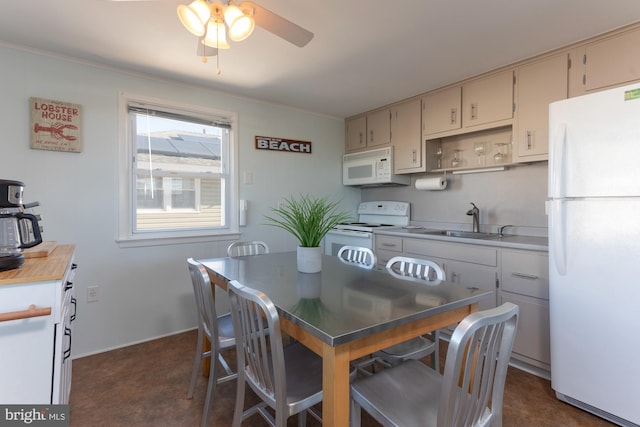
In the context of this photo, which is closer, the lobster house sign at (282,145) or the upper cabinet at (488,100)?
the upper cabinet at (488,100)

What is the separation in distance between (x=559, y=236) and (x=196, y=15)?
7.10 ft

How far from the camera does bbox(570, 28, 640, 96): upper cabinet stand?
1.94m

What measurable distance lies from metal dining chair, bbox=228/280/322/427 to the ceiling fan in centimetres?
114

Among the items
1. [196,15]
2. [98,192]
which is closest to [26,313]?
[196,15]

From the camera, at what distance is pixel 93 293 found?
8.11ft

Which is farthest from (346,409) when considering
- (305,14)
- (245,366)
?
(305,14)

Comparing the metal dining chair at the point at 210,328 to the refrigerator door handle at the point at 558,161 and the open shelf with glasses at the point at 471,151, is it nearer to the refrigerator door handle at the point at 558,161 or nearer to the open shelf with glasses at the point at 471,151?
the refrigerator door handle at the point at 558,161

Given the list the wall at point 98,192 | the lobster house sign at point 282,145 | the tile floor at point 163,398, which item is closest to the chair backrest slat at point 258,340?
the tile floor at point 163,398

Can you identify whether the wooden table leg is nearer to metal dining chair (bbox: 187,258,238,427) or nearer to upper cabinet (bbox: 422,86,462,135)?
metal dining chair (bbox: 187,258,238,427)

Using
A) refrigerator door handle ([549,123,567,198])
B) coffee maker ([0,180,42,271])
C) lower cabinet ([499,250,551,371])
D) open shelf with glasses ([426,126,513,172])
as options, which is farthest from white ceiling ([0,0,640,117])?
lower cabinet ([499,250,551,371])

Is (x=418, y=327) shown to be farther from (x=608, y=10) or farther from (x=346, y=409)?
(x=608, y=10)

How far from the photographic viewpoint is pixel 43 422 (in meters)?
1.14

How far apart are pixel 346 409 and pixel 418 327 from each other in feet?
1.31

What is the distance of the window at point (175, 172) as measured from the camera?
267 cm
